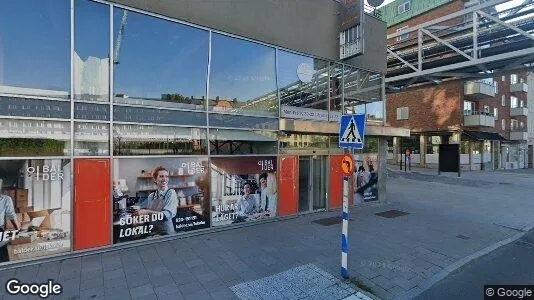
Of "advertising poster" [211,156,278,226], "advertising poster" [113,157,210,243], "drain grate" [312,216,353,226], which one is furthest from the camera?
"drain grate" [312,216,353,226]

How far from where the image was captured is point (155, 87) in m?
6.90

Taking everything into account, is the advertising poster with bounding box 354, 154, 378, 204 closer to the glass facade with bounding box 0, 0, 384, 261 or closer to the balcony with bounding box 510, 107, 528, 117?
the glass facade with bounding box 0, 0, 384, 261

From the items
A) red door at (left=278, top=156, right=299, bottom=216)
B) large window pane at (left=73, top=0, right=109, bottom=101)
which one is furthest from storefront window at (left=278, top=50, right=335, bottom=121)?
large window pane at (left=73, top=0, right=109, bottom=101)

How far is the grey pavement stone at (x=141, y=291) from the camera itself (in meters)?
4.39

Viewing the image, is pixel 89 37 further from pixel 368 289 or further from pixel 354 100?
pixel 354 100

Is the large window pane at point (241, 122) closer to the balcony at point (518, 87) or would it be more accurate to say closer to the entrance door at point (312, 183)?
the entrance door at point (312, 183)

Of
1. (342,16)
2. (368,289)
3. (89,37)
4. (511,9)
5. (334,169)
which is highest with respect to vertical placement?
(511,9)

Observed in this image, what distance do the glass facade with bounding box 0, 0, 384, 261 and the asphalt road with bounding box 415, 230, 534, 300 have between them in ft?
15.1

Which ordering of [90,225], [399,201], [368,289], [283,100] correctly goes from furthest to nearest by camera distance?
[399,201] < [283,100] < [90,225] < [368,289]

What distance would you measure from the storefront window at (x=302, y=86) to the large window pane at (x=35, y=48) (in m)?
5.24

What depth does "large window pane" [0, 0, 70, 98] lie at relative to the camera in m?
5.42

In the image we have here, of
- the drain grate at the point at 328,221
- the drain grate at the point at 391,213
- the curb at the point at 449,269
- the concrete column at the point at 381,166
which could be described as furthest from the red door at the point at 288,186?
the curb at the point at 449,269

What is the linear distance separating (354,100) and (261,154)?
14.5 ft

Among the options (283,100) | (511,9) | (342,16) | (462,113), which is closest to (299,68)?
(283,100)
